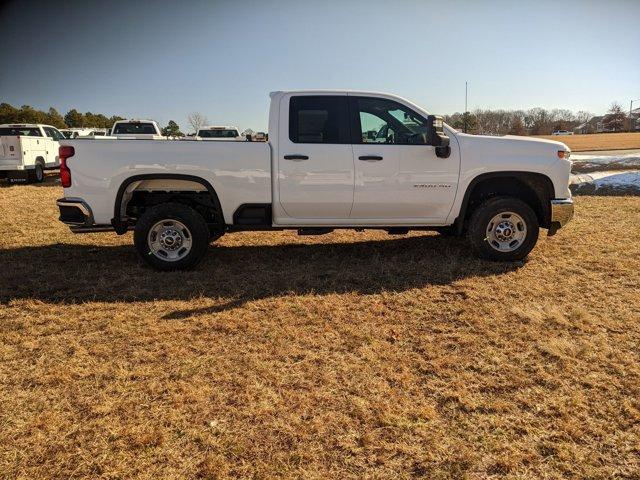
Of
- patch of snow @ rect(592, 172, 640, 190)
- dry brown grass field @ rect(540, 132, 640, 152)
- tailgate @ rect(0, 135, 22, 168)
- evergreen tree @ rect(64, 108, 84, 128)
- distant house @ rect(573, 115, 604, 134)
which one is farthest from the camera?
distant house @ rect(573, 115, 604, 134)

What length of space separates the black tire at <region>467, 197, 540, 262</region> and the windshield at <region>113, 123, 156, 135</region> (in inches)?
497

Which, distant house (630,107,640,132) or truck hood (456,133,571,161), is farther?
distant house (630,107,640,132)

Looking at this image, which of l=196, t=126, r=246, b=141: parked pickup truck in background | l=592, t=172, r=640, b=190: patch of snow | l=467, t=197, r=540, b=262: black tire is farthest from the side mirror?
l=196, t=126, r=246, b=141: parked pickup truck in background

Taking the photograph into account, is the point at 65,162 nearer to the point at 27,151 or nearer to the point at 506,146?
the point at 506,146

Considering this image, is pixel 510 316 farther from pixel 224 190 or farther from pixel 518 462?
pixel 224 190

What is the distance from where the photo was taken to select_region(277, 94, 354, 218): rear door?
5.29 m

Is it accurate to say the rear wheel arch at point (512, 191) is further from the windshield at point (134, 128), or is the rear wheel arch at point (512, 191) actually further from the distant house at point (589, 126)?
the distant house at point (589, 126)

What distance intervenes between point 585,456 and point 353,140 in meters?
3.89

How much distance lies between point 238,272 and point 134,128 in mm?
12035

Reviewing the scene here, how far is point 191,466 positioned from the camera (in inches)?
90.7

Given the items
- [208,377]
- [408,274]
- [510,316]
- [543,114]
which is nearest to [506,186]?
[408,274]

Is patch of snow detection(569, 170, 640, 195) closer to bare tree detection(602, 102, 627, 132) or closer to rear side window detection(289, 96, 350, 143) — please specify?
rear side window detection(289, 96, 350, 143)

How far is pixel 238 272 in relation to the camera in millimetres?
5516

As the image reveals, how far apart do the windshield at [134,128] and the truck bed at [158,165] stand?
10.9 m
